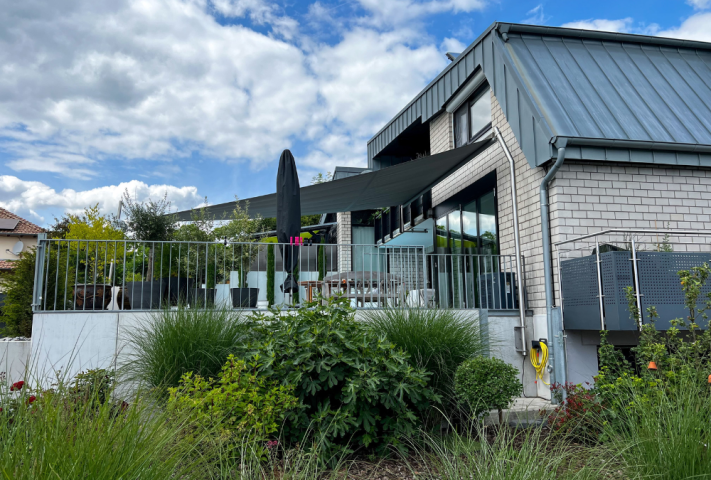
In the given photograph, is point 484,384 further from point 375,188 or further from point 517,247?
point 375,188

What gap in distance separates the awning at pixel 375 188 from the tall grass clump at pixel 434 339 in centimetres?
351

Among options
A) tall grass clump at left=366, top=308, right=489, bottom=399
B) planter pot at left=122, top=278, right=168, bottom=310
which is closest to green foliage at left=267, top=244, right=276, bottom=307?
planter pot at left=122, top=278, right=168, bottom=310

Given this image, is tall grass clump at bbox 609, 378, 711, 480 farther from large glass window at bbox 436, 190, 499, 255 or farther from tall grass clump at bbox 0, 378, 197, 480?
large glass window at bbox 436, 190, 499, 255

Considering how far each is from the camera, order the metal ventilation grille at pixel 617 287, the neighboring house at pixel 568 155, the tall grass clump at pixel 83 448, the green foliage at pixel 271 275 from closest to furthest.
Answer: the tall grass clump at pixel 83 448
the metal ventilation grille at pixel 617 287
the neighboring house at pixel 568 155
the green foliage at pixel 271 275

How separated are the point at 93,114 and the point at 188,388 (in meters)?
12.3

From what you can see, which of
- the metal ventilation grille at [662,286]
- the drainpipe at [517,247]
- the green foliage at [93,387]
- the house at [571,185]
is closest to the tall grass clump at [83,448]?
the green foliage at [93,387]

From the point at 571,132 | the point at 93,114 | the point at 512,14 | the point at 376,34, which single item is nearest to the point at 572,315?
the point at 571,132

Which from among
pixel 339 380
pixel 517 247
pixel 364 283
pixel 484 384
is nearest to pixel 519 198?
pixel 517 247

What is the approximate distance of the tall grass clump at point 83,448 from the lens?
1.89 meters

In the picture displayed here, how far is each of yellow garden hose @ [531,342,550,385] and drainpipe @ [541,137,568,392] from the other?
0.15 m

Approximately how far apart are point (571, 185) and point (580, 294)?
1.66 m

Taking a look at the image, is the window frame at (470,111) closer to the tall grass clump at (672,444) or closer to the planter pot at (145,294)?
the planter pot at (145,294)

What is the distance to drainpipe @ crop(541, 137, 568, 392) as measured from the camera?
22.0 ft

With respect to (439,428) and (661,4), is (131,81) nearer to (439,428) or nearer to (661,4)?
(439,428)
